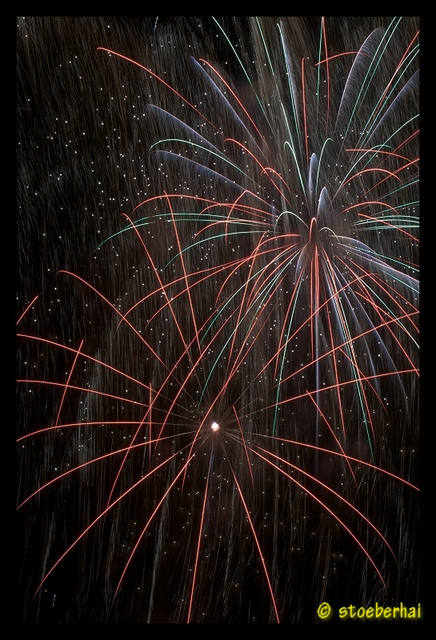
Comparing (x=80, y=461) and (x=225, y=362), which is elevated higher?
(x=225, y=362)

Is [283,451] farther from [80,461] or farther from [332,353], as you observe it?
[80,461]

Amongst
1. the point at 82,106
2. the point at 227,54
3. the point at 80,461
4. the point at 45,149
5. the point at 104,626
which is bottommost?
the point at 104,626

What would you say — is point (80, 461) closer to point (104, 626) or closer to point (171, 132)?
point (104, 626)

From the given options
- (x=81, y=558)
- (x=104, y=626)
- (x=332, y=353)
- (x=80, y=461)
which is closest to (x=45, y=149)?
(x=80, y=461)

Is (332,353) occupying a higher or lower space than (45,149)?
lower

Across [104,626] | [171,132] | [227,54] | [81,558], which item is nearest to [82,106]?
[171,132]

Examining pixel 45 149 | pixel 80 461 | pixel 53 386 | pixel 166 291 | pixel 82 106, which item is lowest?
pixel 80 461
